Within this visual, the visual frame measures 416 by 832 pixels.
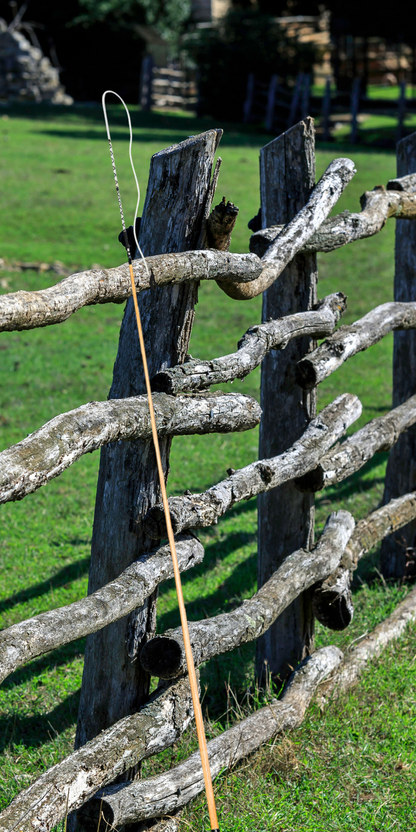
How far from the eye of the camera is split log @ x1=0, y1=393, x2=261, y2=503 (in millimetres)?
1837

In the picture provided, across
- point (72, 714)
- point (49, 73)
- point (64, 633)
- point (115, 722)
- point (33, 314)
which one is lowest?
point (72, 714)

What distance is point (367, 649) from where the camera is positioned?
367 centimetres

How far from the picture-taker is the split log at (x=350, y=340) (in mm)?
3186

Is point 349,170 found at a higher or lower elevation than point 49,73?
lower

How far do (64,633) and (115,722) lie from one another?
2.12 ft

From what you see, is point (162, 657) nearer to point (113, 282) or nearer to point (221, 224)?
point (113, 282)

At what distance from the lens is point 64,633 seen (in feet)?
6.75

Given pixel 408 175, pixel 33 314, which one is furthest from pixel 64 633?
→ pixel 408 175

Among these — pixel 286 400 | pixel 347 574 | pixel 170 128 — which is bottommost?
pixel 347 574

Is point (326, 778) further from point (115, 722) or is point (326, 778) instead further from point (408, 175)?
point (408, 175)

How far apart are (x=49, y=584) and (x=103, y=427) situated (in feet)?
8.94

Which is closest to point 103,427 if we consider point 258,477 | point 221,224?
point 221,224

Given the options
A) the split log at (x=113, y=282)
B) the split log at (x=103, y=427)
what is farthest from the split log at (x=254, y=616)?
the split log at (x=113, y=282)

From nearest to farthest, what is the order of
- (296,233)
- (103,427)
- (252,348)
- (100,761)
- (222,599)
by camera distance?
(103,427) < (100,761) < (252,348) < (296,233) < (222,599)
